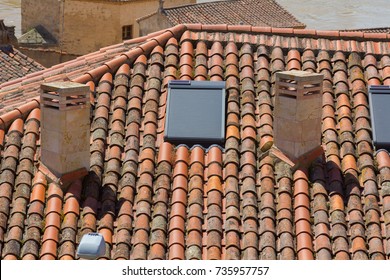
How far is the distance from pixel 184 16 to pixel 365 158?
111ft

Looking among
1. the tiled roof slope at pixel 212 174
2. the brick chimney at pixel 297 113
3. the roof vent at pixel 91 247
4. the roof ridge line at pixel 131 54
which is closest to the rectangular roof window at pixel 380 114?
the tiled roof slope at pixel 212 174

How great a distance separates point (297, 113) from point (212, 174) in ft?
4.91

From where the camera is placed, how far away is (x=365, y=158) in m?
18.7

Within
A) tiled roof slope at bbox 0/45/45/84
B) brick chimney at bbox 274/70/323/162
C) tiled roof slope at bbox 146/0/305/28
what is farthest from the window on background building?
brick chimney at bbox 274/70/323/162

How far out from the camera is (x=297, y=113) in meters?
18.4

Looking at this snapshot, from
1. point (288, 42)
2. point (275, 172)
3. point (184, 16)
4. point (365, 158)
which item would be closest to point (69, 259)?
point (275, 172)

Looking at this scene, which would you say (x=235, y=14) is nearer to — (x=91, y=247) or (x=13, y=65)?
(x=13, y=65)

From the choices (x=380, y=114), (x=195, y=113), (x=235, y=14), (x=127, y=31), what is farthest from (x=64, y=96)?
(x=127, y=31)

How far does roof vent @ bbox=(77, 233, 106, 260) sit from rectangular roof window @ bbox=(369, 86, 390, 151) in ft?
15.1

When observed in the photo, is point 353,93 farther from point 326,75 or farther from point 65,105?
point 65,105

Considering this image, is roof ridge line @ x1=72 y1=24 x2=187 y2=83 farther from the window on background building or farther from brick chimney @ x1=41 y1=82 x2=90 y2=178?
the window on background building

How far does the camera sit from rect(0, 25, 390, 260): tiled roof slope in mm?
17328

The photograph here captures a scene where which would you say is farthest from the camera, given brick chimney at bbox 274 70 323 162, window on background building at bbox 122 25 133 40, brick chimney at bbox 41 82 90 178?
window on background building at bbox 122 25 133 40

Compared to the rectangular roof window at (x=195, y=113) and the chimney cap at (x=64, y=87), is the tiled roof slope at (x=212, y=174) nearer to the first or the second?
the rectangular roof window at (x=195, y=113)
